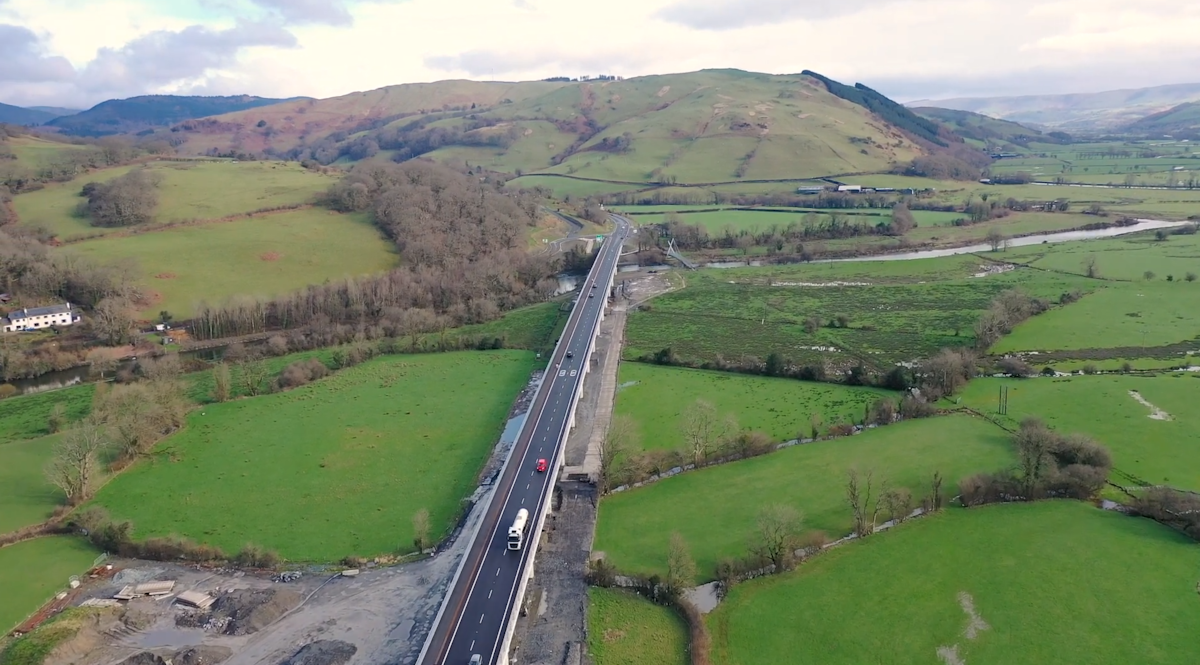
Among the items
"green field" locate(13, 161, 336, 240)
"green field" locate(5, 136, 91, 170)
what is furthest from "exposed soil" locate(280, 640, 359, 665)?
"green field" locate(5, 136, 91, 170)

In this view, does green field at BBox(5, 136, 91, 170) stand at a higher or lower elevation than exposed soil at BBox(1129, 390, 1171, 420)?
higher

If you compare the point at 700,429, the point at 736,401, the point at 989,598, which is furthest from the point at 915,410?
the point at 989,598

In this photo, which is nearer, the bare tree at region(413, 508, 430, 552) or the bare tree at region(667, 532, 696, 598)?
the bare tree at region(667, 532, 696, 598)

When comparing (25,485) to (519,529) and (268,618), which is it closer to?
(268,618)

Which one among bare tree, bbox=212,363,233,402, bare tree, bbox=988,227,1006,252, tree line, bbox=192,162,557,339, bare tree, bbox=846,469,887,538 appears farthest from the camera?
bare tree, bbox=988,227,1006,252

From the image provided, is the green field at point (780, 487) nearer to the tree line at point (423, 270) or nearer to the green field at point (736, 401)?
the green field at point (736, 401)

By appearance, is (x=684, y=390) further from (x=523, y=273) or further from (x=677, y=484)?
(x=523, y=273)

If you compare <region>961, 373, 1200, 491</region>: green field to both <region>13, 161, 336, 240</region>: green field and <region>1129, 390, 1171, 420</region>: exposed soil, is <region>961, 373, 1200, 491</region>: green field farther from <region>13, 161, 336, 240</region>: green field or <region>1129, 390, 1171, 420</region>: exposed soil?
<region>13, 161, 336, 240</region>: green field

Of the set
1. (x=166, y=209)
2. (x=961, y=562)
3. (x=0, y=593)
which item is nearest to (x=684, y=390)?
(x=961, y=562)

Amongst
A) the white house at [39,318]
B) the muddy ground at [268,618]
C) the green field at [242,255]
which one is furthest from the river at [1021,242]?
the muddy ground at [268,618]
